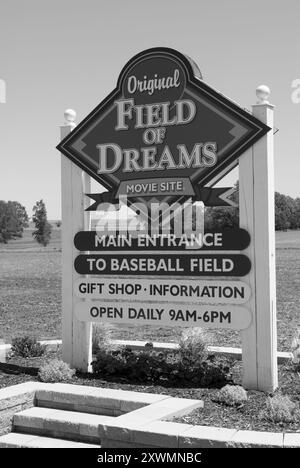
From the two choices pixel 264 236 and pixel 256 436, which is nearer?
pixel 256 436

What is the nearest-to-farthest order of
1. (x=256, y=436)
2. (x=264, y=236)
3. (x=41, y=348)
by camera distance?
(x=256, y=436) < (x=264, y=236) < (x=41, y=348)

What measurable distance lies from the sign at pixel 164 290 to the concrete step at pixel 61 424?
1901 mm

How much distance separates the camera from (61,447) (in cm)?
638

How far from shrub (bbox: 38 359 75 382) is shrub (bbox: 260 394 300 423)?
2880 mm

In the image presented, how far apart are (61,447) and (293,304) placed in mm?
12230

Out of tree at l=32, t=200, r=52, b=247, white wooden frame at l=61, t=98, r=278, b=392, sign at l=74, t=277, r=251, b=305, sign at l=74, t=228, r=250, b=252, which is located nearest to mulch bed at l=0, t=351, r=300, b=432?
white wooden frame at l=61, t=98, r=278, b=392

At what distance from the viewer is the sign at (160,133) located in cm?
796

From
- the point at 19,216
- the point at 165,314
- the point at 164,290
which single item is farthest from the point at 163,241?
the point at 19,216

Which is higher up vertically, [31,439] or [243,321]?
[243,321]

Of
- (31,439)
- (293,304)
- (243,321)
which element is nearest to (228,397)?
(243,321)

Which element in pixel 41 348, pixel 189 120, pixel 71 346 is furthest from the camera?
pixel 41 348

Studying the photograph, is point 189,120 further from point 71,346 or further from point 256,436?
point 256,436

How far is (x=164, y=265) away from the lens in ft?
27.1

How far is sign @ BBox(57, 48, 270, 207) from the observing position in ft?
26.1
